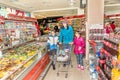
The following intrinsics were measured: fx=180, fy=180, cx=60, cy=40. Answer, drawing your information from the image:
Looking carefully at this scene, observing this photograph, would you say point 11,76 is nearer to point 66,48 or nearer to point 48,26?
point 66,48

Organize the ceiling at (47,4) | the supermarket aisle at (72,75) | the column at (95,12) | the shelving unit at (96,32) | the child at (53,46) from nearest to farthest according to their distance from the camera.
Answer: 1. the supermarket aisle at (72,75)
2. the shelving unit at (96,32)
3. the child at (53,46)
4. the column at (95,12)
5. the ceiling at (47,4)

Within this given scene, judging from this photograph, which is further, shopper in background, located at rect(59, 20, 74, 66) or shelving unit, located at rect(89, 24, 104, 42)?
shopper in background, located at rect(59, 20, 74, 66)

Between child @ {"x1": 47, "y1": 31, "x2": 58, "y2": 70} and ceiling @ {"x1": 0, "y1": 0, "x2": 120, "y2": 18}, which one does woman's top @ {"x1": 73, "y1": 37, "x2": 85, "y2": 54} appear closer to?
child @ {"x1": 47, "y1": 31, "x2": 58, "y2": 70}

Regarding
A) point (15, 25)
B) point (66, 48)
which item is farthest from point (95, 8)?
point (15, 25)

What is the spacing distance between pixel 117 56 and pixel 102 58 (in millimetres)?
1119

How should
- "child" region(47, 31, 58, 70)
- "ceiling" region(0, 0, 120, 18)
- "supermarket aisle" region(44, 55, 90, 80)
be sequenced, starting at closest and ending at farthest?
"supermarket aisle" region(44, 55, 90, 80)
"child" region(47, 31, 58, 70)
"ceiling" region(0, 0, 120, 18)

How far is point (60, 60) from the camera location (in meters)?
6.24

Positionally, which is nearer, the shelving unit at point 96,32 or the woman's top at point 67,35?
the shelving unit at point 96,32

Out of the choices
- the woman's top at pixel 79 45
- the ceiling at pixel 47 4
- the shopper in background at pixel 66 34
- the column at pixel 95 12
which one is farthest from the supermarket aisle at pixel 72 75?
the ceiling at pixel 47 4

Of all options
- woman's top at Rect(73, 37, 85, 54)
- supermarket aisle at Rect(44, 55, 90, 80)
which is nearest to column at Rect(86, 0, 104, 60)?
woman's top at Rect(73, 37, 85, 54)

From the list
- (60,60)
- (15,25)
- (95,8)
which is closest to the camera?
(60,60)

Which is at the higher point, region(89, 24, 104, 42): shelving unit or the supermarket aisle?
region(89, 24, 104, 42): shelving unit

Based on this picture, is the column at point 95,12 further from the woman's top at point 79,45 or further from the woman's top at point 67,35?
the woman's top at point 79,45

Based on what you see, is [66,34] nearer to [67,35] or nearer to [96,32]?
[67,35]
